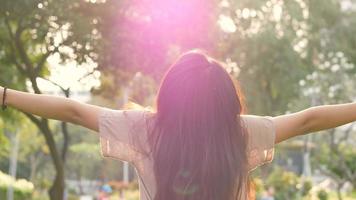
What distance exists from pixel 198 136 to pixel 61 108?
1.58 feet

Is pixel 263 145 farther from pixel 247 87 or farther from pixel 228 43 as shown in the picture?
pixel 247 87

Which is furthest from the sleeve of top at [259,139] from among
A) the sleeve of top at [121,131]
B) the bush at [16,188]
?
the bush at [16,188]

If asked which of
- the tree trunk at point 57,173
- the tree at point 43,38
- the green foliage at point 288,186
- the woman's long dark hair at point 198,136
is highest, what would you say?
the green foliage at point 288,186

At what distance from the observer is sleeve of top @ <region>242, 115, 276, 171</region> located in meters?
2.73

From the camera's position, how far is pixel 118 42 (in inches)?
667

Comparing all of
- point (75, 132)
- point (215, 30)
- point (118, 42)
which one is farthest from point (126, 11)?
point (75, 132)

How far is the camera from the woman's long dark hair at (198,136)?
2594 mm

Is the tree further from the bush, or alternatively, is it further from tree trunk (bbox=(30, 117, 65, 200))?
the bush

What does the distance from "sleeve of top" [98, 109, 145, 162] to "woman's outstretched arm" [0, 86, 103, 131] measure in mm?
34

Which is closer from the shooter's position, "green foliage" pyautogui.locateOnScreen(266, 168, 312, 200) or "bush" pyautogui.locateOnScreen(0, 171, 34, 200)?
"bush" pyautogui.locateOnScreen(0, 171, 34, 200)

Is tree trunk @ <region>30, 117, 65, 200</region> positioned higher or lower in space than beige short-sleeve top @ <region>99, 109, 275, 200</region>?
higher

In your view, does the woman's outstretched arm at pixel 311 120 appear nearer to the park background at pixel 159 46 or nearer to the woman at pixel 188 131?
the woman at pixel 188 131

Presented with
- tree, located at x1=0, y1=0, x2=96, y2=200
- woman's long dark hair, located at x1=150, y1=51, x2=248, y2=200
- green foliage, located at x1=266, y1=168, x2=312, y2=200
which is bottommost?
woman's long dark hair, located at x1=150, y1=51, x2=248, y2=200

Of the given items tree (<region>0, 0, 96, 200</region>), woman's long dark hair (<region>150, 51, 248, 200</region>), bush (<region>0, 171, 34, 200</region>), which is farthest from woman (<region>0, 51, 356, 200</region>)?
bush (<region>0, 171, 34, 200</region>)
